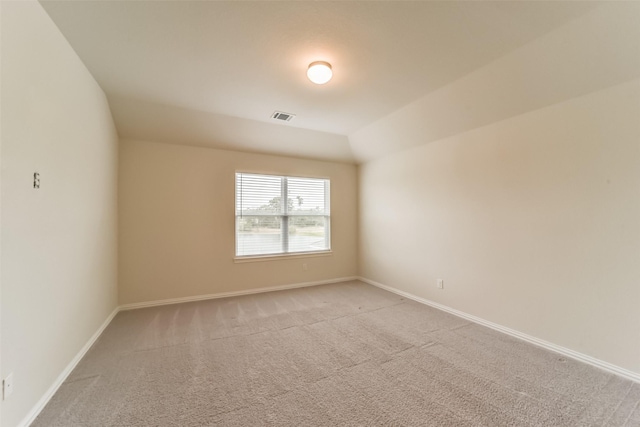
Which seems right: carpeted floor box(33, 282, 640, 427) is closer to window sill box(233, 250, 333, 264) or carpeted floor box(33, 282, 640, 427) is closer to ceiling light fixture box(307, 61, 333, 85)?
window sill box(233, 250, 333, 264)

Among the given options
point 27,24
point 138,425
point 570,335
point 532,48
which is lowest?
point 138,425

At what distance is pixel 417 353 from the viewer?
240 centimetres

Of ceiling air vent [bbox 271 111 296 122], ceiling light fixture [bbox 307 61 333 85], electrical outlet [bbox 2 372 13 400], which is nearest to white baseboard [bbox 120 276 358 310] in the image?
electrical outlet [bbox 2 372 13 400]

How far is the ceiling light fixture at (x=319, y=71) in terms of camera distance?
229cm

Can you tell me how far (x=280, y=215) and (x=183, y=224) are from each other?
1544 mm

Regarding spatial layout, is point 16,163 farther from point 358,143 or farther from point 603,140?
point 603,140

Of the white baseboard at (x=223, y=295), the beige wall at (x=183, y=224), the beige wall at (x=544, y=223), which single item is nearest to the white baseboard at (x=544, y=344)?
the beige wall at (x=544, y=223)

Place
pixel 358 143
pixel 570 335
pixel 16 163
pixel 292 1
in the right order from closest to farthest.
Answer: pixel 16 163 → pixel 292 1 → pixel 570 335 → pixel 358 143

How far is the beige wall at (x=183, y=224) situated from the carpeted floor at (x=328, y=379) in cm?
74

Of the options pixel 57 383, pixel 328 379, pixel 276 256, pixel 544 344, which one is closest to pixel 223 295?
pixel 276 256

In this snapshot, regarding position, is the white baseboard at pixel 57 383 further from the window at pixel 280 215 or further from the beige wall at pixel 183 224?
the window at pixel 280 215

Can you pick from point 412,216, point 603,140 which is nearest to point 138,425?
point 412,216

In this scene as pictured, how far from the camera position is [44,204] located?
1776 mm

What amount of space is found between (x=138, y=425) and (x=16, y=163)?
67.9 inches
